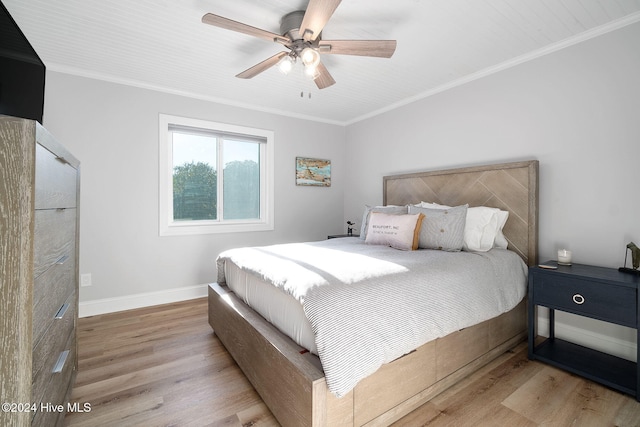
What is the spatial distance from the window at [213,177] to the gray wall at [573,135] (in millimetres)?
2366

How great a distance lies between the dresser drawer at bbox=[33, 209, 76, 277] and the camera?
0.95m

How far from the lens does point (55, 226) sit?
124 centimetres

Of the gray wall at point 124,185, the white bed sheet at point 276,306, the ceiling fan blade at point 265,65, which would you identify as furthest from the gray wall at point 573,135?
the gray wall at point 124,185

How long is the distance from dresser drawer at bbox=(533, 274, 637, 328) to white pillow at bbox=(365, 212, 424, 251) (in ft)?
2.96

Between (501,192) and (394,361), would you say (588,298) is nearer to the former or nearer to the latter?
(501,192)

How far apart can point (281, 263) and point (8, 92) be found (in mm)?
1639


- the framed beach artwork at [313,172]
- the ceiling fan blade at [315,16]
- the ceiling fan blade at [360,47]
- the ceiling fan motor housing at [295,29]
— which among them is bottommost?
the framed beach artwork at [313,172]

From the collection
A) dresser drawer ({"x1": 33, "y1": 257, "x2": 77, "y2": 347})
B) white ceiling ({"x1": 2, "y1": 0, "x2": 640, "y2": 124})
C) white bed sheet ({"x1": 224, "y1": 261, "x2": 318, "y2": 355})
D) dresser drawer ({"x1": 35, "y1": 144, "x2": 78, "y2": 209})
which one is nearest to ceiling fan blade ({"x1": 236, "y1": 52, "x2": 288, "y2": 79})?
white ceiling ({"x1": 2, "y1": 0, "x2": 640, "y2": 124})

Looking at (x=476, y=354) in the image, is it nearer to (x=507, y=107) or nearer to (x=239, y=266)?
(x=239, y=266)

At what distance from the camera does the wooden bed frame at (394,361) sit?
1272 mm

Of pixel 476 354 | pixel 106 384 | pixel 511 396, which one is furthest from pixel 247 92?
pixel 511 396

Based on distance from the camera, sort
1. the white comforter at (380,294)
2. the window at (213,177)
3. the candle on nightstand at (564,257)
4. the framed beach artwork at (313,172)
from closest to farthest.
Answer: the white comforter at (380,294)
the candle on nightstand at (564,257)
the window at (213,177)
the framed beach artwork at (313,172)

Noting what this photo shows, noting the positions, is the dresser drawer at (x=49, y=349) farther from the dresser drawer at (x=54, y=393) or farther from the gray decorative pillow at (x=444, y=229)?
the gray decorative pillow at (x=444, y=229)

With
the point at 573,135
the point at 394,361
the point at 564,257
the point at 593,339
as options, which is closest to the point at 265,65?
the point at 394,361
